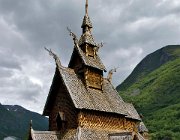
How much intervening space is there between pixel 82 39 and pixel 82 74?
14.3 feet

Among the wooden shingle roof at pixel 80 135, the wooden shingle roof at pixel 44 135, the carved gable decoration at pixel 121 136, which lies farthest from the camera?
the carved gable decoration at pixel 121 136

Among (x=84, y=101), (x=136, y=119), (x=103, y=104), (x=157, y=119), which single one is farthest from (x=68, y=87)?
(x=157, y=119)

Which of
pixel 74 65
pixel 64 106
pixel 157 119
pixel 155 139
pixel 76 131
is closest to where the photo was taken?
pixel 76 131

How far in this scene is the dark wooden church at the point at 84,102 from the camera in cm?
3272

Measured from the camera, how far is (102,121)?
35.1 m

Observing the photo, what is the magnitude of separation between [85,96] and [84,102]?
3.79 feet

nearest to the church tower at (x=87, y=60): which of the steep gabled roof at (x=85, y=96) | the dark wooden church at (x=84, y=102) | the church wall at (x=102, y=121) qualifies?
the dark wooden church at (x=84, y=102)

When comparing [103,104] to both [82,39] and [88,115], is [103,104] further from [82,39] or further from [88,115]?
[82,39]

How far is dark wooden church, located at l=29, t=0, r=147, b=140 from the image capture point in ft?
107

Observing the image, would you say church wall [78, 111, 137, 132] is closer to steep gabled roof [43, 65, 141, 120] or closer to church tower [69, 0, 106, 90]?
steep gabled roof [43, 65, 141, 120]

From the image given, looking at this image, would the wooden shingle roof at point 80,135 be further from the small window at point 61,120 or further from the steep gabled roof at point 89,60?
the steep gabled roof at point 89,60

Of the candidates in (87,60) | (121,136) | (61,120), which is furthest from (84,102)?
(87,60)

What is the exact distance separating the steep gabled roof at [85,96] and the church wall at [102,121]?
0.59 metres

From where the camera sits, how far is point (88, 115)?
3362 centimetres
